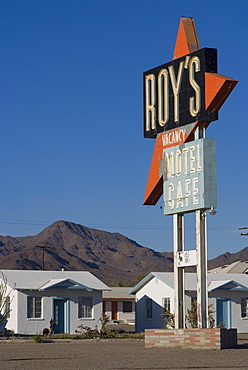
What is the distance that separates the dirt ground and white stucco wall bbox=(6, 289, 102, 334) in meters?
12.1

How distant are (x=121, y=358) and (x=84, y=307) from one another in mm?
18417

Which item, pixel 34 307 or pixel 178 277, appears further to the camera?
pixel 34 307

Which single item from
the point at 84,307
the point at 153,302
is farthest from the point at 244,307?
the point at 84,307

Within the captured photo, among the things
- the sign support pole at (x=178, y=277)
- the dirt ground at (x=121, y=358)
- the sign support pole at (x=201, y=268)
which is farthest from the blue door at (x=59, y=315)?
the sign support pole at (x=201, y=268)

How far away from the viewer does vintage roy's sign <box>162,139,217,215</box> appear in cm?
2358

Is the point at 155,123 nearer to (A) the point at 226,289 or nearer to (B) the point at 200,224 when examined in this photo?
(B) the point at 200,224

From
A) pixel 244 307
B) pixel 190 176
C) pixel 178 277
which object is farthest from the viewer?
pixel 244 307

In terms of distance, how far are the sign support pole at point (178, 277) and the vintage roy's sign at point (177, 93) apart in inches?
132

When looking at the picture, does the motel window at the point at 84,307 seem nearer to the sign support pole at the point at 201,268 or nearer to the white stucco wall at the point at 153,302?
the white stucco wall at the point at 153,302

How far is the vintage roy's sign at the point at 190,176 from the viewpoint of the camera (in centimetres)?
2358

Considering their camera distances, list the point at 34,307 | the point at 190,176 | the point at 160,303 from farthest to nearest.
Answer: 1. the point at 160,303
2. the point at 34,307
3. the point at 190,176

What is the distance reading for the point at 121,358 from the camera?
68.7 feet

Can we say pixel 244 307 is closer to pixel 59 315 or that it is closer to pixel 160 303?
pixel 160 303

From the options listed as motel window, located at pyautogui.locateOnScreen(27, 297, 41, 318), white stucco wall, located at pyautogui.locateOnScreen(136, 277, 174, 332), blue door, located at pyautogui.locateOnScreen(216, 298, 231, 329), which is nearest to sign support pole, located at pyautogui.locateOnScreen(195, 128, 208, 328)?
motel window, located at pyautogui.locateOnScreen(27, 297, 41, 318)
